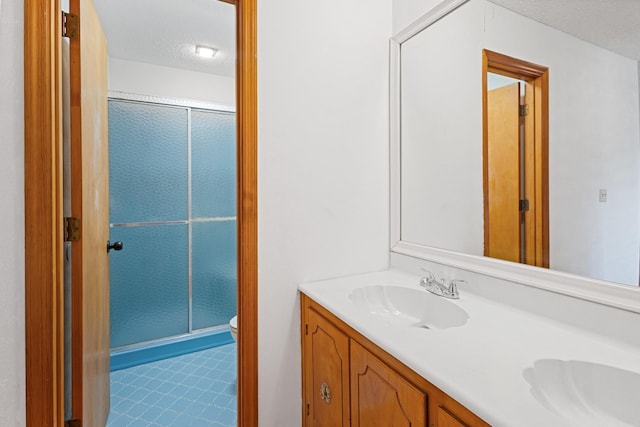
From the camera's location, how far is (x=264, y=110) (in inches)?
51.8

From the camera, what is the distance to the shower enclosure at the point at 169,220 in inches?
98.2

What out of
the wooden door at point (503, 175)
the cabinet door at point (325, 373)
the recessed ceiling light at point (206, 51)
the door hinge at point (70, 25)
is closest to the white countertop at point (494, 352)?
the cabinet door at point (325, 373)

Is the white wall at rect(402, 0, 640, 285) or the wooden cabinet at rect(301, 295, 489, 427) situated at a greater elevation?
the white wall at rect(402, 0, 640, 285)

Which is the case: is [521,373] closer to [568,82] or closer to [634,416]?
[634,416]

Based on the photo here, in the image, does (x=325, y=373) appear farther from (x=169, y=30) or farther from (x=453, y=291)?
(x=169, y=30)

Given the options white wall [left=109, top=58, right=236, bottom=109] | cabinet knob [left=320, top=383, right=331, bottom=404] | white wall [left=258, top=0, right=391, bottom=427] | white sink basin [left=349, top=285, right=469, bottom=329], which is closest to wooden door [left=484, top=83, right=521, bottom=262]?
white sink basin [left=349, top=285, right=469, bottom=329]

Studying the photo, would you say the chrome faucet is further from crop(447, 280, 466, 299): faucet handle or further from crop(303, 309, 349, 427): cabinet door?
crop(303, 309, 349, 427): cabinet door

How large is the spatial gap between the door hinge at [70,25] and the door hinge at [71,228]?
0.69 m

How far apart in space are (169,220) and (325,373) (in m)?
2.08

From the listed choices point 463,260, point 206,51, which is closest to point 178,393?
point 463,260

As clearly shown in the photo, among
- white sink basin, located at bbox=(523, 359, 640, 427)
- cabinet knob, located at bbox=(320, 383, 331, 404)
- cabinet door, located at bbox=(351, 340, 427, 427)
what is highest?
white sink basin, located at bbox=(523, 359, 640, 427)

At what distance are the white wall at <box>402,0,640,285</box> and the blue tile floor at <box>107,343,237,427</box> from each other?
1.71 metres

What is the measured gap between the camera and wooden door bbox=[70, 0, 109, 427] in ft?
3.84

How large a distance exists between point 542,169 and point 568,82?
0.90 feet
